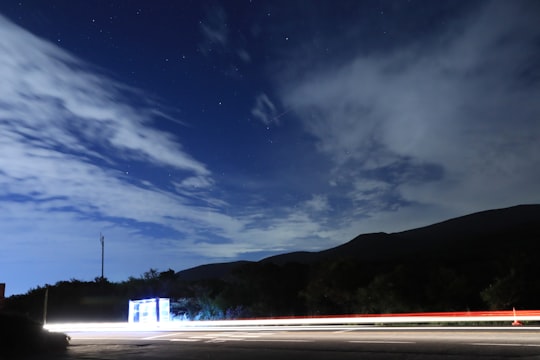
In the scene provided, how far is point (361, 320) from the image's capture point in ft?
77.5

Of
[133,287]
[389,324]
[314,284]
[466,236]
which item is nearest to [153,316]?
[314,284]

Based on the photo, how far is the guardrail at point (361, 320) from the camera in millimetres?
19266

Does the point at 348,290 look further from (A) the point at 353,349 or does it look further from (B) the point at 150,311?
(A) the point at 353,349

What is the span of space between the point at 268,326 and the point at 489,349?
16.8m

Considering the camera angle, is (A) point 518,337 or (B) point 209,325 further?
(B) point 209,325

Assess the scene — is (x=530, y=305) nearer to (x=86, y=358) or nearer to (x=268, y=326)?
(x=268, y=326)

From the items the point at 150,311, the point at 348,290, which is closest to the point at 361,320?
the point at 348,290

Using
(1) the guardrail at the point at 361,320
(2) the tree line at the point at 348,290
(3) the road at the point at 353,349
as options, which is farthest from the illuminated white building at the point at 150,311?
(3) the road at the point at 353,349

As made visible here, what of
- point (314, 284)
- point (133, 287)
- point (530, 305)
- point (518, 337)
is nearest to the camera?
point (518, 337)

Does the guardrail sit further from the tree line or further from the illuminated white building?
the tree line

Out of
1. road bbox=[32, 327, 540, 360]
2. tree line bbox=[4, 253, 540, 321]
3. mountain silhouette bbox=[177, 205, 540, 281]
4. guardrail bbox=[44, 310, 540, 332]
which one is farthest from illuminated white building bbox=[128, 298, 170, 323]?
mountain silhouette bbox=[177, 205, 540, 281]

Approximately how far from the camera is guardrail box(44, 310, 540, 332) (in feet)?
63.2

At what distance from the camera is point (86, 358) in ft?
46.4

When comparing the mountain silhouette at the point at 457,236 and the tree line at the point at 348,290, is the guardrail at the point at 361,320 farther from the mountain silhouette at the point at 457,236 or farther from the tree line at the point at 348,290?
the mountain silhouette at the point at 457,236
